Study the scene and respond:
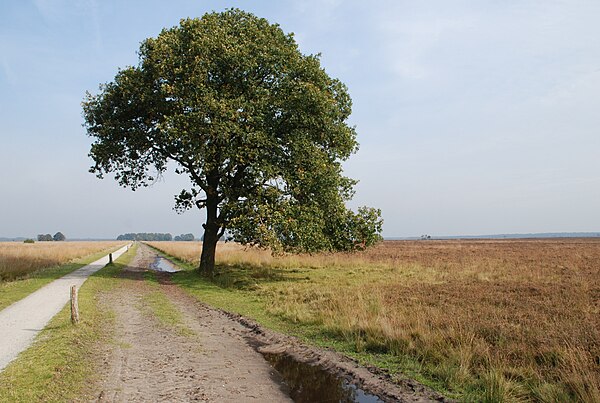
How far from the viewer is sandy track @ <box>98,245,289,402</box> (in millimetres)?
8505

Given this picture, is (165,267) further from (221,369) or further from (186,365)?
(221,369)

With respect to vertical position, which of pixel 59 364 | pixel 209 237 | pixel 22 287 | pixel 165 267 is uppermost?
pixel 209 237

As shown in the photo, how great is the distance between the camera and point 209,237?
1145 inches

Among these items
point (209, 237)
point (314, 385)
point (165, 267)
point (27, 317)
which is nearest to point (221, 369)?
point (314, 385)

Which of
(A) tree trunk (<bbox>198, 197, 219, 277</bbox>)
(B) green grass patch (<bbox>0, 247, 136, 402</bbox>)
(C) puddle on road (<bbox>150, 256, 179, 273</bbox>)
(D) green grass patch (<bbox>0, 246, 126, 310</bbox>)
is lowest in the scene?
(B) green grass patch (<bbox>0, 247, 136, 402</bbox>)

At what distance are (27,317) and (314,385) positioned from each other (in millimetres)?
11094

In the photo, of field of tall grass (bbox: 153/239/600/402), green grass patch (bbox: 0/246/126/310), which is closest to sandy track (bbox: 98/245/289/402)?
field of tall grass (bbox: 153/239/600/402)

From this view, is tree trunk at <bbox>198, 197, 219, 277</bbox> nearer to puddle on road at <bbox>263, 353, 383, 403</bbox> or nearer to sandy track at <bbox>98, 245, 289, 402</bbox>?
sandy track at <bbox>98, 245, 289, 402</bbox>

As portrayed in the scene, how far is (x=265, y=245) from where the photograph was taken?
2253 cm

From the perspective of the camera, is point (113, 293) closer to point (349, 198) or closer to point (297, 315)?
point (297, 315)

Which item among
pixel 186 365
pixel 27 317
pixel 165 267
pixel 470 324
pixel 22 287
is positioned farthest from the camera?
pixel 165 267

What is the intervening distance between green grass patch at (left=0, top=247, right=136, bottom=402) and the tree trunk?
13902 millimetres

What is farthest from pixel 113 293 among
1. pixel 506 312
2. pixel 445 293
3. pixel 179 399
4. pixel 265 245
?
pixel 506 312

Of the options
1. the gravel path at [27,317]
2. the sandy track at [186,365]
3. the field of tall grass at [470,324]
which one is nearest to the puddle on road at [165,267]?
the field of tall grass at [470,324]
